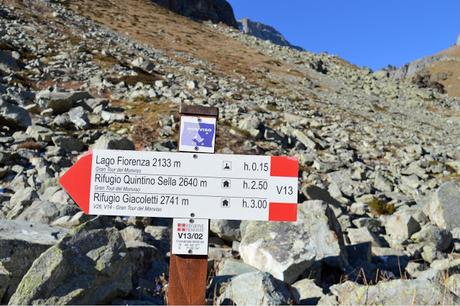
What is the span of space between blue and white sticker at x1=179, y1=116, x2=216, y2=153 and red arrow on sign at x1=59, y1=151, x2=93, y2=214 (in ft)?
2.45

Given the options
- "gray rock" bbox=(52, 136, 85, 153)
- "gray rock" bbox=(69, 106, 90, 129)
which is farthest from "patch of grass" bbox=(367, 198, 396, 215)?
A: "gray rock" bbox=(69, 106, 90, 129)

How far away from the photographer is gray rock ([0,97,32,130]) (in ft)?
45.8

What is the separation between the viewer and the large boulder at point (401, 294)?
14.7 ft

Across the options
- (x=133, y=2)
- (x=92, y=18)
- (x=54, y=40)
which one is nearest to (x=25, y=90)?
(x=54, y=40)

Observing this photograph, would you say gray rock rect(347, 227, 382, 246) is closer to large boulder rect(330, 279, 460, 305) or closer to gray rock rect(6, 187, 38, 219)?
large boulder rect(330, 279, 460, 305)

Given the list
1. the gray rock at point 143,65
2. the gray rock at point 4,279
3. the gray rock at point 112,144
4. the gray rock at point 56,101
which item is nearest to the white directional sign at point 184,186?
the gray rock at point 4,279

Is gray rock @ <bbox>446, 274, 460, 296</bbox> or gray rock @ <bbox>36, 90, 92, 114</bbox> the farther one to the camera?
gray rock @ <bbox>36, 90, 92, 114</bbox>

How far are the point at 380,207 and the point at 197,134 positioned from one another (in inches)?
443

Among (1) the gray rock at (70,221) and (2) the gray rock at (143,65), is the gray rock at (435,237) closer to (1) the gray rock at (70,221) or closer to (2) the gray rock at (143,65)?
(1) the gray rock at (70,221)

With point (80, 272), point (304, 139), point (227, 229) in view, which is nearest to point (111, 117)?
point (304, 139)

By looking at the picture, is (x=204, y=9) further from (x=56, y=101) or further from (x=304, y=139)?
(x=56, y=101)

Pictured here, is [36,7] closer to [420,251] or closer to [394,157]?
[394,157]

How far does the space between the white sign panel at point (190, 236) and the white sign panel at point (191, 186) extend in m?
0.07

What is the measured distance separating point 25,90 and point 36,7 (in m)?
24.7
